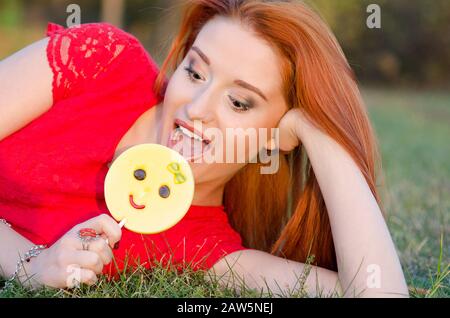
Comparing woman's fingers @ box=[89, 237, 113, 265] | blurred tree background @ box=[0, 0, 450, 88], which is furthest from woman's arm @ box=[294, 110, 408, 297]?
blurred tree background @ box=[0, 0, 450, 88]

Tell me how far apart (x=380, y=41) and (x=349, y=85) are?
1243 centimetres

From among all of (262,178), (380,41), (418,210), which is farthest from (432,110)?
(262,178)

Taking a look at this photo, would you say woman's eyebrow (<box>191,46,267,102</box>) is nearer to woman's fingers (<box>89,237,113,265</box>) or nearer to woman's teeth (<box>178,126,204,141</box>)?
woman's teeth (<box>178,126,204,141</box>)

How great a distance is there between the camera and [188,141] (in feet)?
7.68

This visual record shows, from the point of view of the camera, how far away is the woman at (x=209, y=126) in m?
2.28

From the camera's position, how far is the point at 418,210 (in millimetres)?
3631

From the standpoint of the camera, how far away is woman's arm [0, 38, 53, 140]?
227 centimetres

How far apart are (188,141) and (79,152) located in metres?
0.39

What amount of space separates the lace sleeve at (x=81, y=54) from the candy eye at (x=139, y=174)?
482 mm

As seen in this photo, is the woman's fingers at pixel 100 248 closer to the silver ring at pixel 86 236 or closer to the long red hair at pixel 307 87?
the silver ring at pixel 86 236

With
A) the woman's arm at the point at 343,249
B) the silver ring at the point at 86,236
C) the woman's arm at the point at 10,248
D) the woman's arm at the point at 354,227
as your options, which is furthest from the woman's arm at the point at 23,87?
the woman's arm at the point at 354,227

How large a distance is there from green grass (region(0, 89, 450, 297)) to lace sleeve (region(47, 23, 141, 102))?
67 cm

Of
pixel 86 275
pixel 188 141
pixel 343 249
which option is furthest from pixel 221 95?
pixel 86 275
